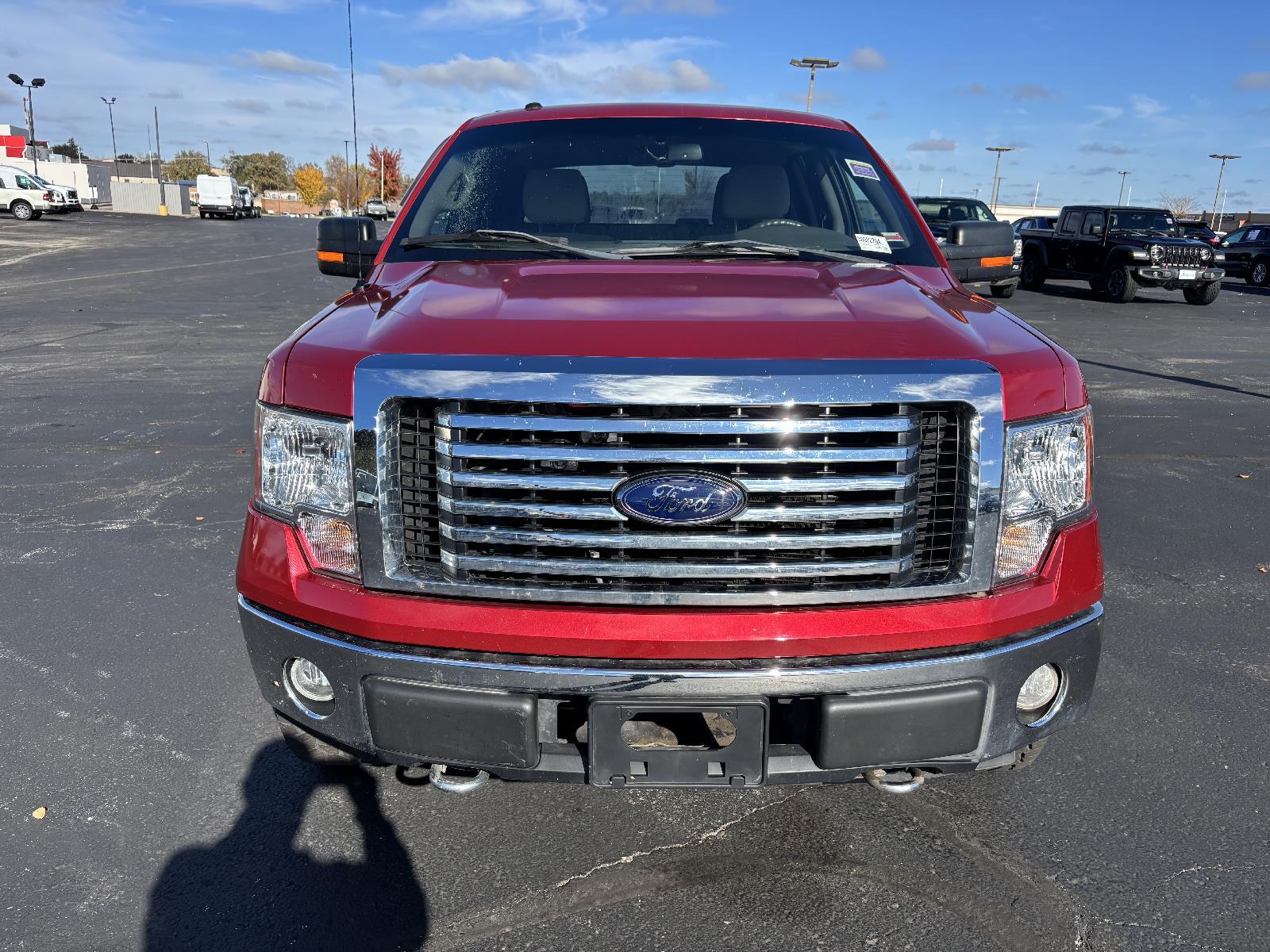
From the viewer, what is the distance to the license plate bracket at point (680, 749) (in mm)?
2014

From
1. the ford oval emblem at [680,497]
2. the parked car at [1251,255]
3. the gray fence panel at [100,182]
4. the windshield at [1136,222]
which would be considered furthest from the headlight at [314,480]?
the gray fence panel at [100,182]

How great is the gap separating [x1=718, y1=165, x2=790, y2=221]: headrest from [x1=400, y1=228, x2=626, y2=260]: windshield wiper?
69cm

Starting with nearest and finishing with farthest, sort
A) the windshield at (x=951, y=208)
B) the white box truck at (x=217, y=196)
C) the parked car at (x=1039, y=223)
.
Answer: the windshield at (x=951, y=208), the parked car at (x=1039, y=223), the white box truck at (x=217, y=196)

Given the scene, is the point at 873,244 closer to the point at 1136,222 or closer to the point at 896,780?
the point at 896,780

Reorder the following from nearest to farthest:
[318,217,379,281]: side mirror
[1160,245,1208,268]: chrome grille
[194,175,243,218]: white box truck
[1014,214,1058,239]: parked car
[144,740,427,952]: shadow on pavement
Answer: [144,740,427,952]: shadow on pavement → [318,217,379,281]: side mirror → [1160,245,1208,268]: chrome grille → [1014,214,1058,239]: parked car → [194,175,243,218]: white box truck

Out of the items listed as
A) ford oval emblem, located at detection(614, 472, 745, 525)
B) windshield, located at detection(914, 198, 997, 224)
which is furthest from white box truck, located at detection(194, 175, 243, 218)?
ford oval emblem, located at detection(614, 472, 745, 525)

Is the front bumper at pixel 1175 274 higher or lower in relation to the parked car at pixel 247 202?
lower

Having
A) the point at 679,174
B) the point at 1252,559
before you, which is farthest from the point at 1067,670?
the point at 1252,559

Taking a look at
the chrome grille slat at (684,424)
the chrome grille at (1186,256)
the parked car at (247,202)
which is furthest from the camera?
the parked car at (247,202)

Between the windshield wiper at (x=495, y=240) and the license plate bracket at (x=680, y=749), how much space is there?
4.77 ft

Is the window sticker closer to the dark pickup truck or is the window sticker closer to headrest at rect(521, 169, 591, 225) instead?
headrest at rect(521, 169, 591, 225)

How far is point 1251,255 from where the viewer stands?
25500 millimetres

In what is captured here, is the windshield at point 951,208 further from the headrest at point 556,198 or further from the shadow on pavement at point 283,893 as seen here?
the shadow on pavement at point 283,893

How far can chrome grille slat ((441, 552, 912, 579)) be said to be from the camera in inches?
81.3
